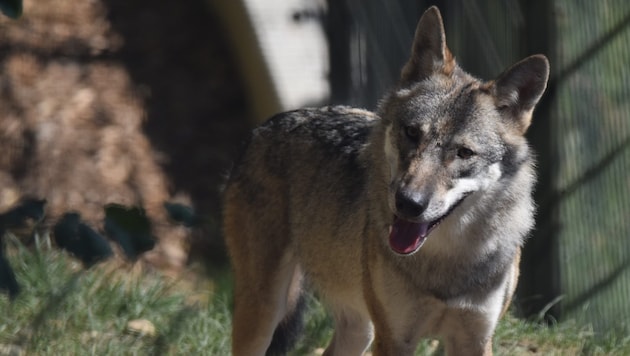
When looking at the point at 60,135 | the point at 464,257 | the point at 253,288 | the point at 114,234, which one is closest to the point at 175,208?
the point at 114,234

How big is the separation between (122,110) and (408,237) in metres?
4.83

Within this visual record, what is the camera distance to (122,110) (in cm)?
Result: 889

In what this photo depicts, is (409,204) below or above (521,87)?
below

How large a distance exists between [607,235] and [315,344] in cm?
203

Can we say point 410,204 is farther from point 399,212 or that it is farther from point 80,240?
point 80,240

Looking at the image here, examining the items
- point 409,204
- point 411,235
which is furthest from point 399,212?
point 411,235

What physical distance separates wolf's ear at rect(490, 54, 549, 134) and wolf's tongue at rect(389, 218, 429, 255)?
660 millimetres

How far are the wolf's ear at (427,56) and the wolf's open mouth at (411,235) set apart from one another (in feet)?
2.28

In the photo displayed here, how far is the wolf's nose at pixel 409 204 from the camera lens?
4277mm

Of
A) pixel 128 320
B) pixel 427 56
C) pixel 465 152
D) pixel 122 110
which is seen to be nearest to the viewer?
pixel 465 152

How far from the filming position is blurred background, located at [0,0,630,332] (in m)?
7.00

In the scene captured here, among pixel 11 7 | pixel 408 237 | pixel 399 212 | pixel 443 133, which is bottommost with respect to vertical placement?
pixel 408 237

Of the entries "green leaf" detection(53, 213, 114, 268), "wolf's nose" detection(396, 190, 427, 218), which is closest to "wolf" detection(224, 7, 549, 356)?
"wolf's nose" detection(396, 190, 427, 218)

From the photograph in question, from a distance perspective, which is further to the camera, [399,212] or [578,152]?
[578,152]
